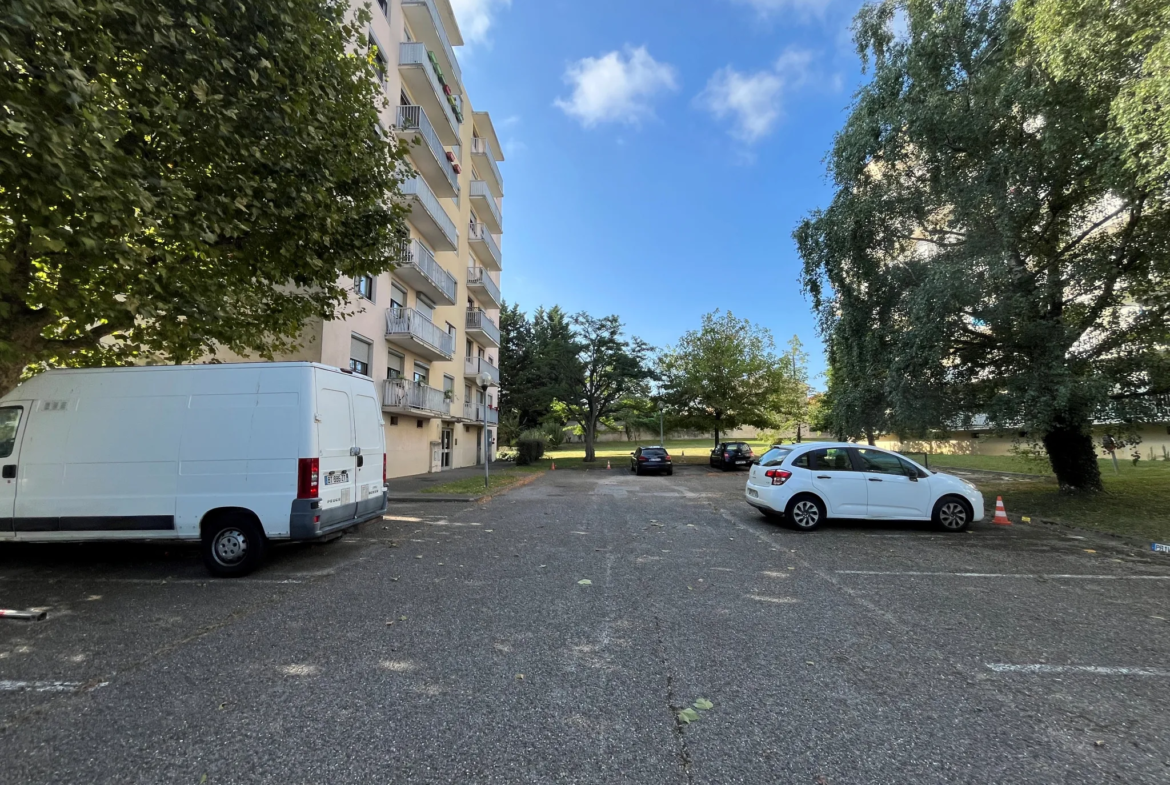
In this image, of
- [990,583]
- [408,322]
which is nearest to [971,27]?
[990,583]

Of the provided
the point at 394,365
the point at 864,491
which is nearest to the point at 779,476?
the point at 864,491

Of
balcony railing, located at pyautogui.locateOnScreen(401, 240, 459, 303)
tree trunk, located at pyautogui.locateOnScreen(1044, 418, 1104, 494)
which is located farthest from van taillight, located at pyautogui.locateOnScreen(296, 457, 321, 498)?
tree trunk, located at pyautogui.locateOnScreen(1044, 418, 1104, 494)

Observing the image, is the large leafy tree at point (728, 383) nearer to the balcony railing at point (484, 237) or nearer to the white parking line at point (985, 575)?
the balcony railing at point (484, 237)

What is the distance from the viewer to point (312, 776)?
7.75ft

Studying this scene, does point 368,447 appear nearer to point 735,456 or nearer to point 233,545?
point 233,545

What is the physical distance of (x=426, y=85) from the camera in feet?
68.3

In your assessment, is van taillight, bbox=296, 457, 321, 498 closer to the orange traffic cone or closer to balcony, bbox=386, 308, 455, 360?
the orange traffic cone

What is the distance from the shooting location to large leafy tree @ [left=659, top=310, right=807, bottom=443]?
3541 centimetres

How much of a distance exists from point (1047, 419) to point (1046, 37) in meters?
6.33

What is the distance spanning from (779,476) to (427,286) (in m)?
16.9

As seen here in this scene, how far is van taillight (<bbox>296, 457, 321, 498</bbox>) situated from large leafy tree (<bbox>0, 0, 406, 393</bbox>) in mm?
2328

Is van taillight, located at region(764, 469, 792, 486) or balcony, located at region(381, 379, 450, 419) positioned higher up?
balcony, located at region(381, 379, 450, 419)

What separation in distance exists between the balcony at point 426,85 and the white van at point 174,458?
18.5 meters

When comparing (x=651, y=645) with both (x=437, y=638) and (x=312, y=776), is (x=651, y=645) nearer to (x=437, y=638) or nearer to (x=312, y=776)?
(x=437, y=638)
